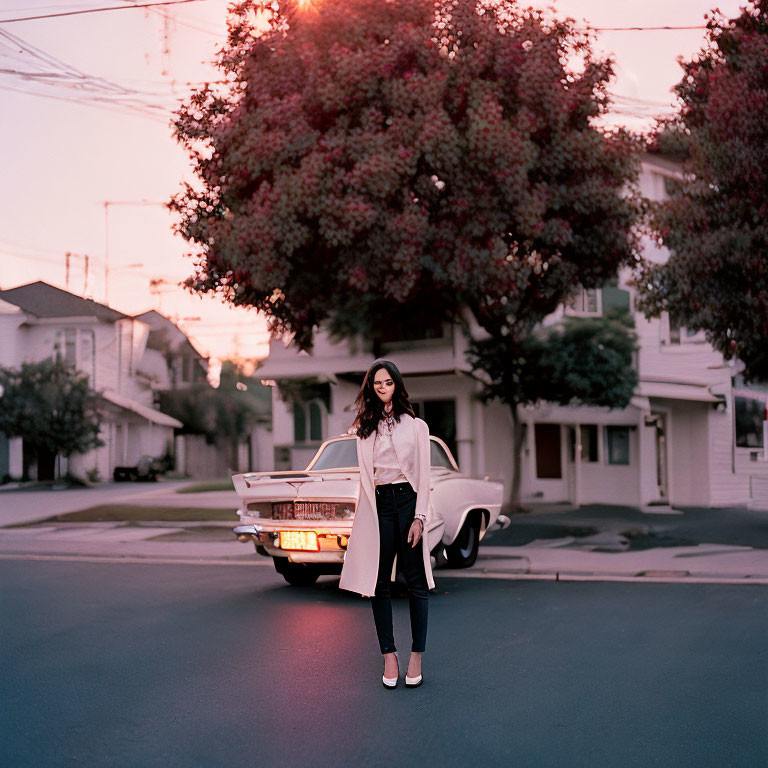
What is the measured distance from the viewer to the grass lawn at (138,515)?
21578 millimetres

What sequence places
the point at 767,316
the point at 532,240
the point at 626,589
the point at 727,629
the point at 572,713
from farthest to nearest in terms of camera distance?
the point at 532,240
the point at 767,316
the point at 626,589
the point at 727,629
the point at 572,713

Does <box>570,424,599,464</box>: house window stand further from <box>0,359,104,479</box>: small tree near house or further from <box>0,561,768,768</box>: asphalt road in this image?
<box>0,359,104,479</box>: small tree near house

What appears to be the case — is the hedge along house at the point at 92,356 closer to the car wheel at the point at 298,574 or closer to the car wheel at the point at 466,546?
the car wheel at the point at 466,546

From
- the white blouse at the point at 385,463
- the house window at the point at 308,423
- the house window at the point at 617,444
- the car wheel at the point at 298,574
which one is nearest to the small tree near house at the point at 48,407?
the house window at the point at 308,423

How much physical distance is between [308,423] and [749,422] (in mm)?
11198

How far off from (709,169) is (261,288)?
6715 millimetres

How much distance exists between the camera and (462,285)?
14898 millimetres

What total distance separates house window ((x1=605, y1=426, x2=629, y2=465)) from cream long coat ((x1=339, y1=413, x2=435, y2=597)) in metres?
19.1

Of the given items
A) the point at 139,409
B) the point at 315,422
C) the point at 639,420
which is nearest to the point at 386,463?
the point at 639,420

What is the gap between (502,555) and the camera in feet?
44.6

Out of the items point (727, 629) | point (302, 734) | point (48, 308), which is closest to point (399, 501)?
point (302, 734)

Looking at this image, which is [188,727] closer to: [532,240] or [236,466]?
[532,240]

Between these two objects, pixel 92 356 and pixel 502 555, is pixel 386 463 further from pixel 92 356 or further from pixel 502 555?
pixel 92 356

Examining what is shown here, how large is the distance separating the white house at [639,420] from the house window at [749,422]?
2 centimetres
